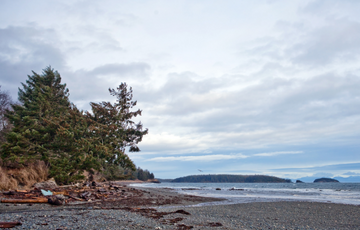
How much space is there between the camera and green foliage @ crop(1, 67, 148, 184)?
2006 centimetres

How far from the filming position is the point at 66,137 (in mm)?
22078

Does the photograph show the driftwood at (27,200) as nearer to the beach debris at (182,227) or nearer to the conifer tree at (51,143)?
the conifer tree at (51,143)

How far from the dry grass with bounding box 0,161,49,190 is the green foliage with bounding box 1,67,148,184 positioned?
707 mm

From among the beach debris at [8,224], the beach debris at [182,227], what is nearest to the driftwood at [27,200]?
the beach debris at [8,224]

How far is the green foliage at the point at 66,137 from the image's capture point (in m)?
20.1

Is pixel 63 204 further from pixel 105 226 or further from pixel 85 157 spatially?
pixel 85 157

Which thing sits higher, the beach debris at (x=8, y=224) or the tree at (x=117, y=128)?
the tree at (x=117, y=128)

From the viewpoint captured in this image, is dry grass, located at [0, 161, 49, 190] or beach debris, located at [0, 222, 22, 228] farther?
dry grass, located at [0, 161, 49, 190]

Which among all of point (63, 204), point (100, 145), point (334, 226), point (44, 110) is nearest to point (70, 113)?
point (44, 110)

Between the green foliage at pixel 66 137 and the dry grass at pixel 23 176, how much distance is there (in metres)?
0.71

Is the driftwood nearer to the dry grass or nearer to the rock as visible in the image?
the rock

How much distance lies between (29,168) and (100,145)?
6.02 meters

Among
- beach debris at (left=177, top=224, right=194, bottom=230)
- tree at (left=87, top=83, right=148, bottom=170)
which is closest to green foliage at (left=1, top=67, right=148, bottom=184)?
tree at (left=87, top=83, right=148, bottom=170)

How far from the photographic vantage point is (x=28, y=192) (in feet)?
47.2
